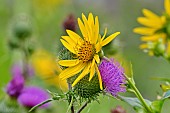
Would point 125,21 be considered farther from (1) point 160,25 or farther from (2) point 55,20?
(1) point 160,25

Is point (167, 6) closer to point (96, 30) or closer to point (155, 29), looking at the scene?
point (155, 29)

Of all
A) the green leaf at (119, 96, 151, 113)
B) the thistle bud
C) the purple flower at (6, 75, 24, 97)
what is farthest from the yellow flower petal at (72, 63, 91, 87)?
the thistle bud

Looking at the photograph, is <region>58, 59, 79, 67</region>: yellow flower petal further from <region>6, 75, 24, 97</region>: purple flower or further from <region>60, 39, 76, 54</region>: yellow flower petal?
<region>6, 75, 24, 97</region>: purple flower

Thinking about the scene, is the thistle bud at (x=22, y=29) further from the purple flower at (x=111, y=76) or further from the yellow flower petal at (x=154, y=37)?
the purple flower at (x=111, y=76)

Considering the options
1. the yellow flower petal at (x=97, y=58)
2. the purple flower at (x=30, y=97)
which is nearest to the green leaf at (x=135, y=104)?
the yellow flower petal at (x=97, y=58)

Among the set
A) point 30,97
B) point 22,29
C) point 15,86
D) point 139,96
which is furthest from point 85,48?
point 22,29

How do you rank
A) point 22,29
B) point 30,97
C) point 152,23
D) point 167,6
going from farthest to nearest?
1. point 22,29
2. point 30,97
3. point 152,23
4. point 167,6

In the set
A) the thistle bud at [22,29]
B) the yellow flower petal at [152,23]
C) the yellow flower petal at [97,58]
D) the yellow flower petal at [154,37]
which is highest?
the thistle bud at [22,29]
